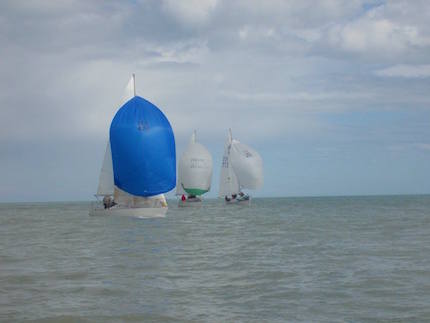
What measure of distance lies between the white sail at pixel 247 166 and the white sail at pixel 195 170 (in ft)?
12.0

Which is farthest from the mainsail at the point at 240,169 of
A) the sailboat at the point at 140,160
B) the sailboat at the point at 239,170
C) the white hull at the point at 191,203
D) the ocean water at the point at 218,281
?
the ocean water at the point at 218,281

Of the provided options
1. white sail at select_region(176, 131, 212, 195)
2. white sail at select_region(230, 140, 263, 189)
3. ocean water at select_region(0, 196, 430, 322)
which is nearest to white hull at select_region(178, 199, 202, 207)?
white sail at select_region(176, 131, 212, 195)

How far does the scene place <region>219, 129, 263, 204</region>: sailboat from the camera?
253 ft

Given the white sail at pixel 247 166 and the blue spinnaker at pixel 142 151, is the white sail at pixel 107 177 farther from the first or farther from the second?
the white sail at pixel 247 166

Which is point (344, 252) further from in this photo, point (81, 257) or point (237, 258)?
point (81, 257)

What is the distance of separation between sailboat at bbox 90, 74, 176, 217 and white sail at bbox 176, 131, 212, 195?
3328 centimetres

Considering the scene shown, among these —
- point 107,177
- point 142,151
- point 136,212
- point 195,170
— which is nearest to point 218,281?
point 136,212

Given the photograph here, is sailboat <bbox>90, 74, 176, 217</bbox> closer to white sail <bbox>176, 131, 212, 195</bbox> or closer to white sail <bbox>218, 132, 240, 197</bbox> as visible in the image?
white sail <bbox>176, 131, 212, 195</bbox>

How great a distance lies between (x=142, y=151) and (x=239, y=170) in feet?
122

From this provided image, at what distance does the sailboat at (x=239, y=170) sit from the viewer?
77.2 m

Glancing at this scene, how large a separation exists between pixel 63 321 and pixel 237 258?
10434 millimetres

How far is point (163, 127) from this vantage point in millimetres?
42312

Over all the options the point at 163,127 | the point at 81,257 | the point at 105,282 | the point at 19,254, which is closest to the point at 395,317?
the point at 105,282

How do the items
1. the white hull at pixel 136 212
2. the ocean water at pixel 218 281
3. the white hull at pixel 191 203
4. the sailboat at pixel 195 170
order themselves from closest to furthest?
the ocean water at pixel 218 281 < the white hull at pixel 136 212 < the sailboat at pixel 195 170 < the white hull at pixel 191 203
